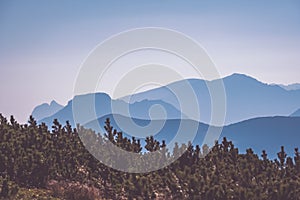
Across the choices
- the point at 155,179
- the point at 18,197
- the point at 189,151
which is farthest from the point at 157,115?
the point at 18,197

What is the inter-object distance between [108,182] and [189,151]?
289 centimetres

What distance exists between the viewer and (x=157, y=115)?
1648cm

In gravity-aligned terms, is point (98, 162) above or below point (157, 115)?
below

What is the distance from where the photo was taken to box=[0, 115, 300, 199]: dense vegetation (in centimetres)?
1028

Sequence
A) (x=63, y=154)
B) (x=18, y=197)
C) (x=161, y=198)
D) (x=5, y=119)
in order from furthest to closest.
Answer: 1. (x=5, y=119)
2. (x=63, y=154)
3. (x=161, y=198)
4. (x=18, y=197)

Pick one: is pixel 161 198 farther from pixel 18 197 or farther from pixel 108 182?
pixel 18 197

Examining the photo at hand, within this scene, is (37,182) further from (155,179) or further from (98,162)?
(155,179)

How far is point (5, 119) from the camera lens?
16.4 m

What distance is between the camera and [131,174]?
1163 centimetres

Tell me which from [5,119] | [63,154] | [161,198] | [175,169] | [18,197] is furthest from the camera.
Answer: [5,119]

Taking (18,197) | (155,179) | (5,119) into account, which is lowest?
(18,197)

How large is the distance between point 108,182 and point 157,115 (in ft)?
15.4

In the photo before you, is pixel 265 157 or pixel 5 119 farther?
pixel 5 119

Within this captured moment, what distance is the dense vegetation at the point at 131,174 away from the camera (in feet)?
33.7
